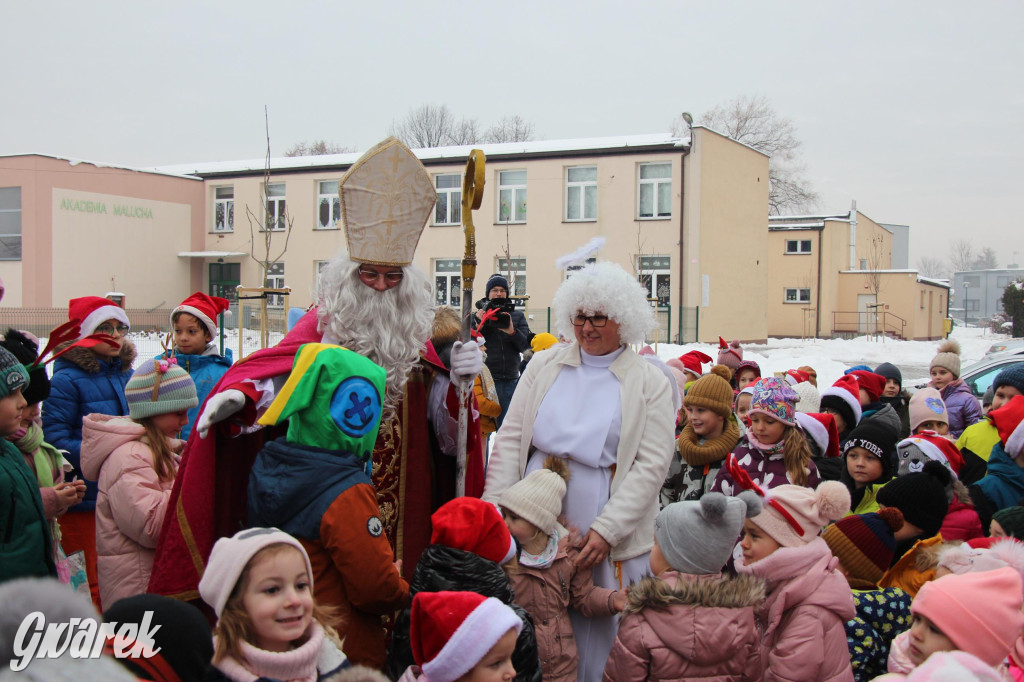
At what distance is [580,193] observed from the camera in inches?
1033

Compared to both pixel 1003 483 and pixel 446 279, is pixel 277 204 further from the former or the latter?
pixel 1003 483

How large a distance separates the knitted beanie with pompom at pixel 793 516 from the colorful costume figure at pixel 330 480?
58.3 inches

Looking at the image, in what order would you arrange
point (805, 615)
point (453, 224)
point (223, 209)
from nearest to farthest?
point (805, 615) → point (453, 224) → point (223, 209)

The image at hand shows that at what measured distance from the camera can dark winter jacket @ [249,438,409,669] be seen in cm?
253

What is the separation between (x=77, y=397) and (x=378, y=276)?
2186 millimetres

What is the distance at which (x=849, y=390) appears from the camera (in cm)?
596

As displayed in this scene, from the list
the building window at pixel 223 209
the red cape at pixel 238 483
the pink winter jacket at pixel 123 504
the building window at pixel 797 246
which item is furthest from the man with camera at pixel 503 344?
the building window at pixel 797 246

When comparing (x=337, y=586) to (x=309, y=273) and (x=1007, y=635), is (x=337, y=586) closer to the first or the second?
(x=1007, y=635)

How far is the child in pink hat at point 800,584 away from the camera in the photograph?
111 inches

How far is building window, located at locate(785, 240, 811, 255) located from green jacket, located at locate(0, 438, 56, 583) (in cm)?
3660

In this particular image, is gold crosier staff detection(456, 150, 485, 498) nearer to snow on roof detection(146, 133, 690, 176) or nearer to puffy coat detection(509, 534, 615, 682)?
puffy coat detection(509, 534, 615, 682)

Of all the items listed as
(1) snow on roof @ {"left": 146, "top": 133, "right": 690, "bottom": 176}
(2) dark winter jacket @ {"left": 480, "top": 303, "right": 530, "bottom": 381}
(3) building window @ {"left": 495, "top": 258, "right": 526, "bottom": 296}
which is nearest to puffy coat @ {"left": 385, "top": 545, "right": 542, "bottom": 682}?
(2) dark winter jacket @ {"left": 480, "top": 303, "right": 530, "bottom": 381}

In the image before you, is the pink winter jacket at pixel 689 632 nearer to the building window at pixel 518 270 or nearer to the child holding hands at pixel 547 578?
the child holding hands at pixel 547 578

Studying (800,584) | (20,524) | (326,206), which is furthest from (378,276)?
(326,206)
